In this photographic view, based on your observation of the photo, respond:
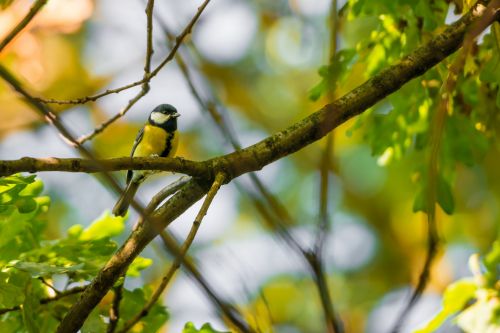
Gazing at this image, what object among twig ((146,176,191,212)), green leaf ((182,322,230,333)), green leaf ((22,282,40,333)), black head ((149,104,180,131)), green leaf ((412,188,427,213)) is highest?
black head ((149,104,180,131))

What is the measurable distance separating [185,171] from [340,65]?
0.77 metres

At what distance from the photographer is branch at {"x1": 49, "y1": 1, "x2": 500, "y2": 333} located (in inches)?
82.4

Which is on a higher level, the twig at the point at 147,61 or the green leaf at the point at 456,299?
the twig at the point at 147,61

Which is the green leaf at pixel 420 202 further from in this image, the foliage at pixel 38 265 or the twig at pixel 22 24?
the twig at pixel 22 24

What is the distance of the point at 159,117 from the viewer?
15.5ft

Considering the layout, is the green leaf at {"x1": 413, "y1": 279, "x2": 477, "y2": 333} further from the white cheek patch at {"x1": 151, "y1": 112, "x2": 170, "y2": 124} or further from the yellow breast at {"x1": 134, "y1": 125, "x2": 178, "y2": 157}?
the white cheek patch at {"x1": 151, "y1": 112, "x2": 170, "y2": 124}

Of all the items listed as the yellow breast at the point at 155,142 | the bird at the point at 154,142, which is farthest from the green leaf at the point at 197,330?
the yellow breast at the point at 155,142

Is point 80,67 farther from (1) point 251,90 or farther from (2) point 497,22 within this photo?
(2) point 497,22

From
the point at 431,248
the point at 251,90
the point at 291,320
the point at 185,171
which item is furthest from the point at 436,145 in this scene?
the point at 251,90

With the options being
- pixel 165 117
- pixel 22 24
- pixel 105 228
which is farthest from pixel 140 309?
pixel 165 117

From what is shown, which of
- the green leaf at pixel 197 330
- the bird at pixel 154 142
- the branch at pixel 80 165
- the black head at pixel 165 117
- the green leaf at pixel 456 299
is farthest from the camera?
the black head at pixel 165 117

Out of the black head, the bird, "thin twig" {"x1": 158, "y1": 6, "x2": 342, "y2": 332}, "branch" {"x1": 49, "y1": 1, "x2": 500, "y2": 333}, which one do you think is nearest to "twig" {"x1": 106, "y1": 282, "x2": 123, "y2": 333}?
"branch" {"x1": 49, "y1": 1, "x2": 500, "y2": 333}

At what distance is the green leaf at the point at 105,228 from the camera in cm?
260

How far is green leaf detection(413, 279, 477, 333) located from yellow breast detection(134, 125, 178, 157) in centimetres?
226
